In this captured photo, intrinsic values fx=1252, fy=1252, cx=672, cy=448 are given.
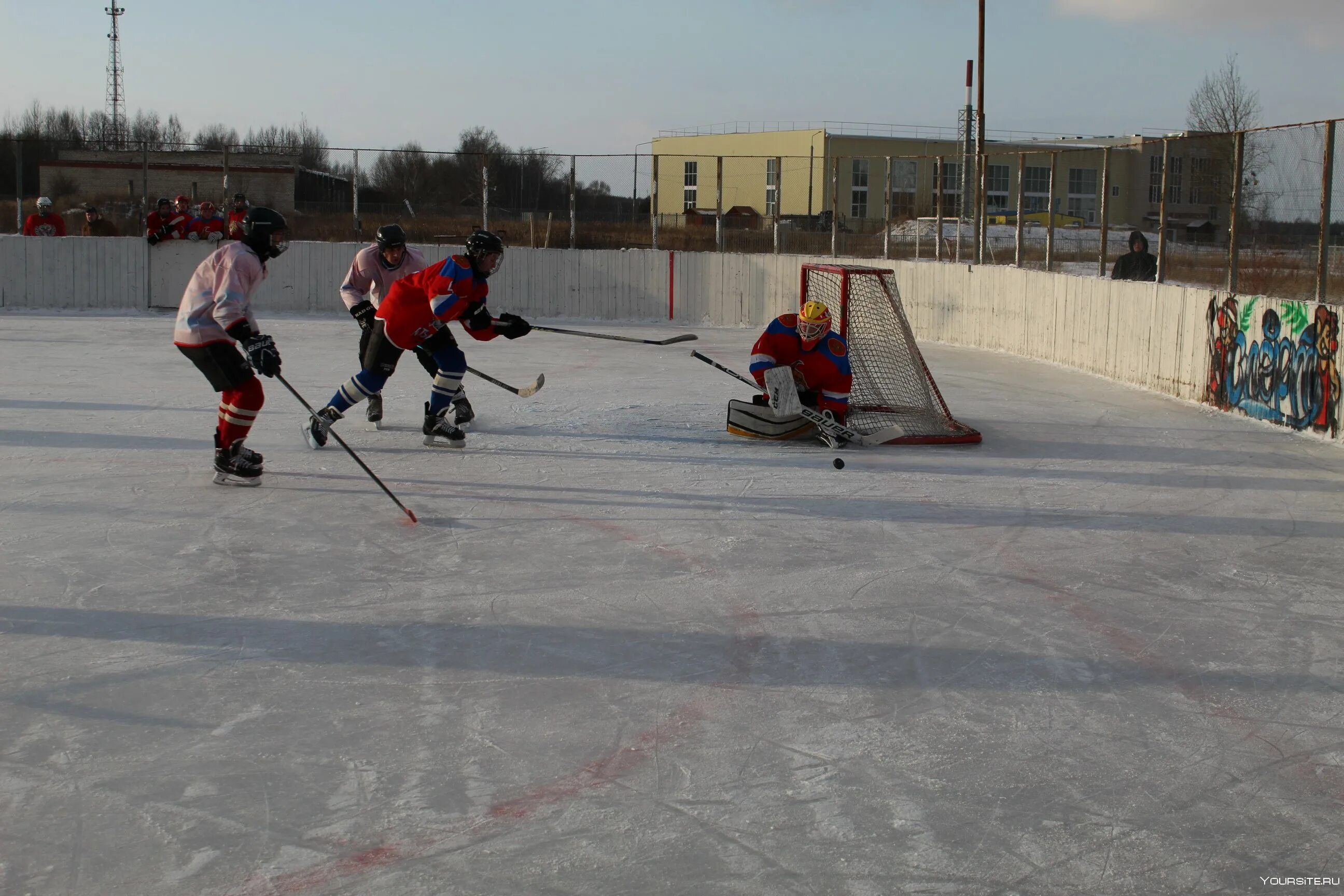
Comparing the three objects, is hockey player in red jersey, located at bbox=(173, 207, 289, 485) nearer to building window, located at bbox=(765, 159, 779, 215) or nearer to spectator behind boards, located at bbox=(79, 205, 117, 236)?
building window, located at bbox=(765, 159, 779, 215)

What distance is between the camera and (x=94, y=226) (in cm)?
1661

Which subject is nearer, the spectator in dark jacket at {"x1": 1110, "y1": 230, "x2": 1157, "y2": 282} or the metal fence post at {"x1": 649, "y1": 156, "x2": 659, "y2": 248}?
the spectator in dark jacket at {"x1": 1110, "y1": 230, "x2": 1157, "y2": 282}

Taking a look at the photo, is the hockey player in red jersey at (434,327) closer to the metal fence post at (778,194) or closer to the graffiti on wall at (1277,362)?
the graffiti on wall at (1277,362)

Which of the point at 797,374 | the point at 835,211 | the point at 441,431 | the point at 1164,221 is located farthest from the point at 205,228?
the point at 1164,221

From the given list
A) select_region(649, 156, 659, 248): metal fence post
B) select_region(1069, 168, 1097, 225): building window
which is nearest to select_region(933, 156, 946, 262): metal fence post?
select_region(1069, 168, 1097, 225): building window

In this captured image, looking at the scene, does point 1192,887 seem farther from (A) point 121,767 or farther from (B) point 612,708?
(A) point 121,767

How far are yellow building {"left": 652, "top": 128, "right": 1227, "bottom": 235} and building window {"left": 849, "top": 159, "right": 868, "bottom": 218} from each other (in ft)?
0.05

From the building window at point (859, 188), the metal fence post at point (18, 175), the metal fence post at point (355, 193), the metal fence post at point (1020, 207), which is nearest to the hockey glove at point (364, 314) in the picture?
the metal fence post at point (1020, 207)

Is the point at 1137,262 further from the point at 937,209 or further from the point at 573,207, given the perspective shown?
the point at 573,207

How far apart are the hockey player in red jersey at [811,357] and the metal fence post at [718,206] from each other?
30.6 ft

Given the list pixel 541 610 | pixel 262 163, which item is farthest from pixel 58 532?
pixel 262 163

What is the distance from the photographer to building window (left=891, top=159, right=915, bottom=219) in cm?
1552

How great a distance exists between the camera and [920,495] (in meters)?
6.21

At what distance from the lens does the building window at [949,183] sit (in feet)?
49.6
